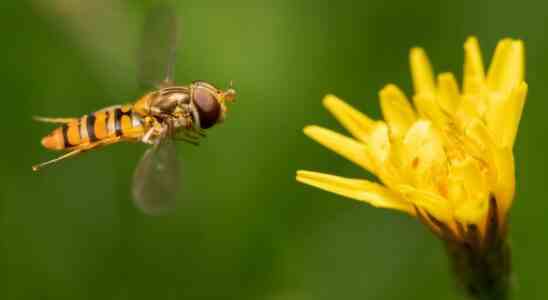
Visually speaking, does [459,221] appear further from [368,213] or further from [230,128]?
[230,128]

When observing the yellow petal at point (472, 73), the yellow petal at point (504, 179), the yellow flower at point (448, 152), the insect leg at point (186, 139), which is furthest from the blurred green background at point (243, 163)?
the yellow petal at point (504, 179)

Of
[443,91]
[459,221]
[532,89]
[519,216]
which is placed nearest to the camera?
[459,221]

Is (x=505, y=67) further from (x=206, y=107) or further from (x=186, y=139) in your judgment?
(x=186, y=139)

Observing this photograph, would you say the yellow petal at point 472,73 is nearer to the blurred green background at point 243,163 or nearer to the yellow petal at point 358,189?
the yellow petal at point 358,189

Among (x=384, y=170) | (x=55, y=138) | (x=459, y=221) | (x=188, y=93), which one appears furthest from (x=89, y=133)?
(x=459, y=221)

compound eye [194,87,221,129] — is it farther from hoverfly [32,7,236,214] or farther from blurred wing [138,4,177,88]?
blurred wing [138,4,177,88]

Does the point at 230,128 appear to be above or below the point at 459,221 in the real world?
above
